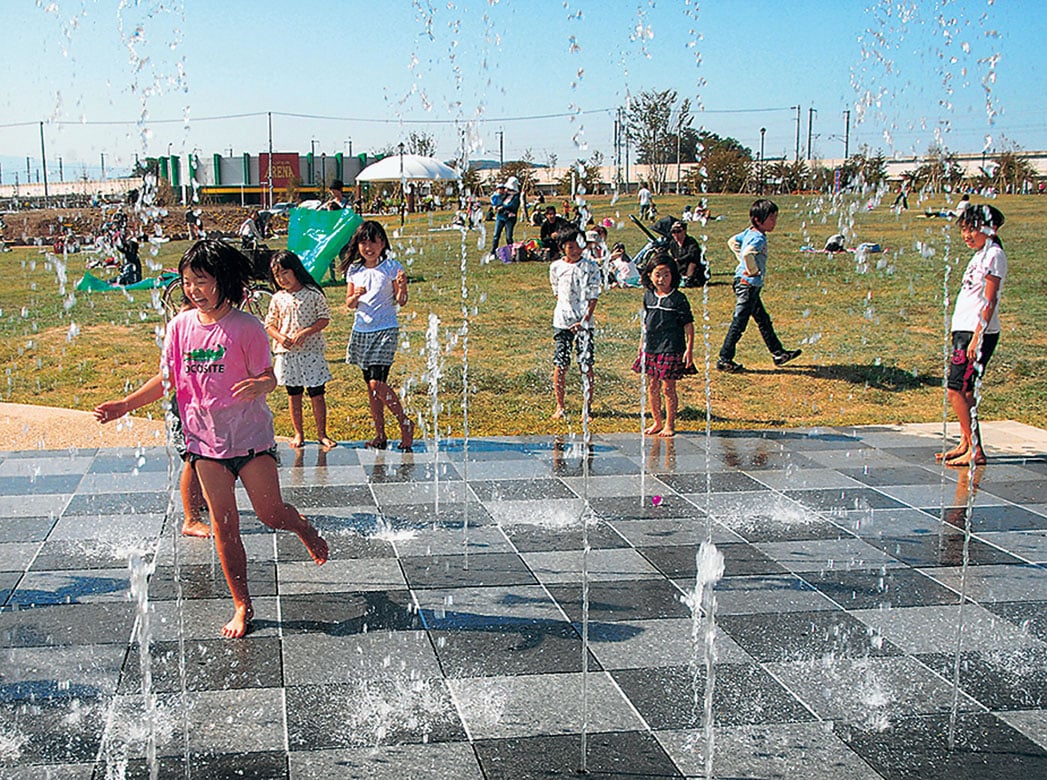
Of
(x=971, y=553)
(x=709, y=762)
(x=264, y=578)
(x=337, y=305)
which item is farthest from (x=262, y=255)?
(x=709, y=762)

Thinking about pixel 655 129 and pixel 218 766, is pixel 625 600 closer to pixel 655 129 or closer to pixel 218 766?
pixel 218 766

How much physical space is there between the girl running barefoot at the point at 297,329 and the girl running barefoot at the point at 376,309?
8.9 inches

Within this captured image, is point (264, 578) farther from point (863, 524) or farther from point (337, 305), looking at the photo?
point (337, 305)

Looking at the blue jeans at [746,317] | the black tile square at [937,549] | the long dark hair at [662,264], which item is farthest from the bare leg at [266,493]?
the blue jeans at [746,317]

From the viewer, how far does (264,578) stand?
4.54m

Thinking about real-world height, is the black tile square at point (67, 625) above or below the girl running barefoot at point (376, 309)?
below

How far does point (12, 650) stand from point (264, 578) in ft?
3.50

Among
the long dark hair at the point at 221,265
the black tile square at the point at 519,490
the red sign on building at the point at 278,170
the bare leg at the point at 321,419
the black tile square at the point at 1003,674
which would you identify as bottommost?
the black tile square at the point at 519,490

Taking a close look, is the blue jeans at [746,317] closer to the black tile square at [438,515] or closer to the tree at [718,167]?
the black tile square at [438,515]

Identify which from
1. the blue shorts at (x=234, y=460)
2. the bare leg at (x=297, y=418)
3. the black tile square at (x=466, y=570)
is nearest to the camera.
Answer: the blue shorts at (x=234, y=460)

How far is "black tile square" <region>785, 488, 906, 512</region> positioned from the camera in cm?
574

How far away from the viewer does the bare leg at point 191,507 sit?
5.12 m

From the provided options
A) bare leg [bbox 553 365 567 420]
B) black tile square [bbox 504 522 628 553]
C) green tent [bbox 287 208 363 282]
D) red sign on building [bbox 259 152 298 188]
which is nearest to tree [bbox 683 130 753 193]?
green tent [bbox 287 208 363 282]

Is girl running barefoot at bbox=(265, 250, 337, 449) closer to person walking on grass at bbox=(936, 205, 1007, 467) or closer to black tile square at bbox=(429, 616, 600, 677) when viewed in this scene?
black tile square at bbox=(429, 616, 600, 677)
